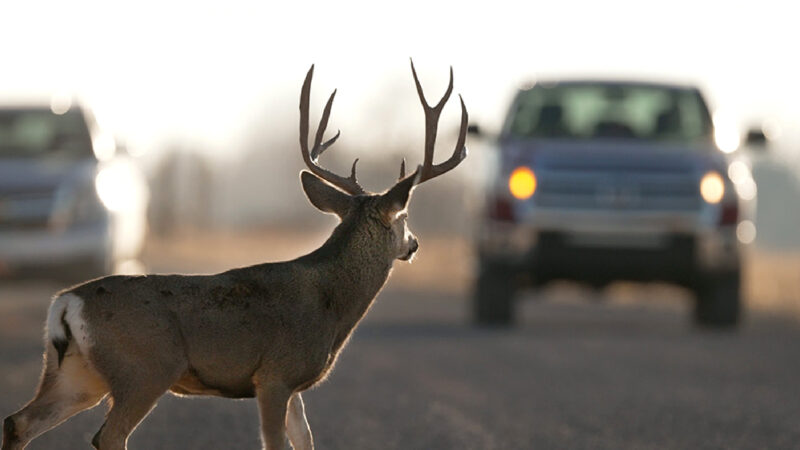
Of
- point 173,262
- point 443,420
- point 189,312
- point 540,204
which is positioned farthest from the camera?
point 173,262

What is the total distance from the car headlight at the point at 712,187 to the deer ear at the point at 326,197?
30.3ft

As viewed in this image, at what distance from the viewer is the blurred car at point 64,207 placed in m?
19.2

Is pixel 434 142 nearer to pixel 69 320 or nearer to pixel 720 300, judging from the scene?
pixel 69 320

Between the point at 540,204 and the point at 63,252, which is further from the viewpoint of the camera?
the point at 63,252

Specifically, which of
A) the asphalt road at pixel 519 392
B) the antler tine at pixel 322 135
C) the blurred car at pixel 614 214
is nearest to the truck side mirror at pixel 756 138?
the blurred car at pixel 614 214

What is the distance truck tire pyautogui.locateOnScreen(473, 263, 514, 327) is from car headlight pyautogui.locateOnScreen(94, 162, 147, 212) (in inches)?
161

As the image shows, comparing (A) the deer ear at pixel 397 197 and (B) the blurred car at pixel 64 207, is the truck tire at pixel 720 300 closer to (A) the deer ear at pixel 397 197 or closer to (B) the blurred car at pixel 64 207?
(B) the blurred car at pixel 64 207

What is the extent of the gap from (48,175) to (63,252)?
0.90 metres

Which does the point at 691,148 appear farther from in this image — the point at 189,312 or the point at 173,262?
the point at 173,262

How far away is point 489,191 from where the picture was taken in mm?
18078

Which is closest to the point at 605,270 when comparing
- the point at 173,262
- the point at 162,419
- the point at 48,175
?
the point at 48,175

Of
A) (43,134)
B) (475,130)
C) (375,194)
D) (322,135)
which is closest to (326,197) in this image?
(375,194)

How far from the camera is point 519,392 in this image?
13359mm

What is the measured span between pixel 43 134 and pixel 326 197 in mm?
12345
